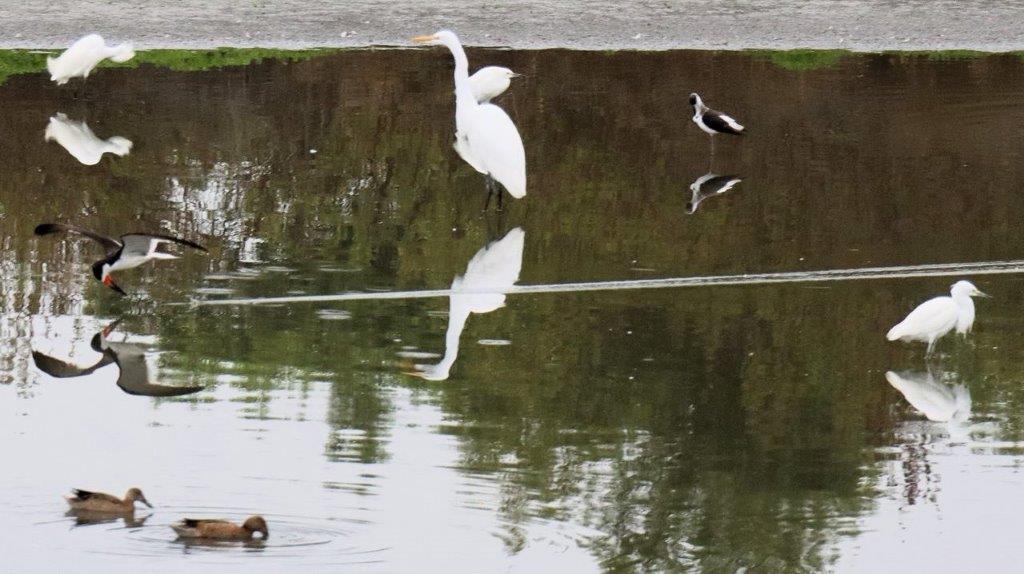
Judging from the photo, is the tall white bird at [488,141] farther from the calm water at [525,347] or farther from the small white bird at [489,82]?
the small white bird at [489,82]

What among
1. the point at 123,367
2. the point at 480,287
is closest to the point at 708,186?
the point at 480,287

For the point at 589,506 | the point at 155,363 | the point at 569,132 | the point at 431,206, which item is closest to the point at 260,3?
the point at 569,132

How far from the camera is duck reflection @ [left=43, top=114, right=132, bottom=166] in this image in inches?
579

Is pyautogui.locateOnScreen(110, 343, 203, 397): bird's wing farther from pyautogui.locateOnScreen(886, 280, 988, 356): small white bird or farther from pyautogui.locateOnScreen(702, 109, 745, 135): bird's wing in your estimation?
pyautogui.locateOnScreen(702, 109, 745, 135): bird's wing

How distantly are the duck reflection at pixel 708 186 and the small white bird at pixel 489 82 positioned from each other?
2362 millimetres

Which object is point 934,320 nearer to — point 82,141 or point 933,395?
point 933,395

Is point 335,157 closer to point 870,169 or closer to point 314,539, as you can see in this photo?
point 870,169

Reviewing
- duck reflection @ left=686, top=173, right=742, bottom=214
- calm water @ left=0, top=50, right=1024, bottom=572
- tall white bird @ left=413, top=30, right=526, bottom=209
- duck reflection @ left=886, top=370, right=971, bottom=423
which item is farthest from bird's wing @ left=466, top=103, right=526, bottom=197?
duck reflection @ left=886, top=370, right=971, bottom=423

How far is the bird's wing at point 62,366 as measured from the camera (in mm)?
9117

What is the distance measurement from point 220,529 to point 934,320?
4.29 m

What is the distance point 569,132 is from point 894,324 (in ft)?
20.0

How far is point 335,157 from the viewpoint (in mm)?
14781

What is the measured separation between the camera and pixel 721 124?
14.7 m

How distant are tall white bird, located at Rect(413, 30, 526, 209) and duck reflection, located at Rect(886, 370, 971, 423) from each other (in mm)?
4251
